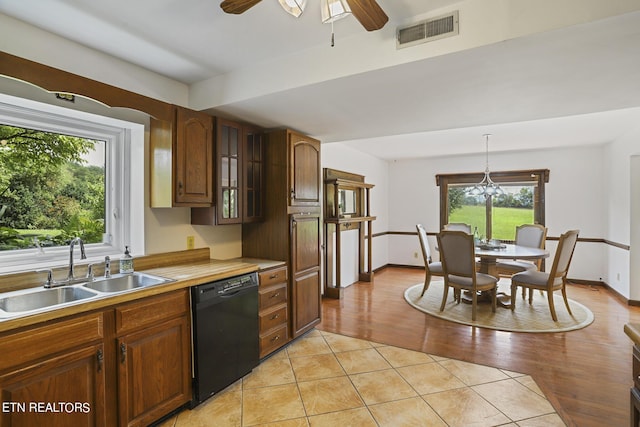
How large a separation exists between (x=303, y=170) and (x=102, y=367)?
221 centimetres

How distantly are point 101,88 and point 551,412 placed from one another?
11.7 ft

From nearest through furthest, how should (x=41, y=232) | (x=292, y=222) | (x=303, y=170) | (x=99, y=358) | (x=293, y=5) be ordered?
(x=293, y=5) < (x=99, y=358) < (x=41, y=232) < (x=292, y=222) < (x=303, y=170)

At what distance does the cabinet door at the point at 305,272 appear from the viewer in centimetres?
310

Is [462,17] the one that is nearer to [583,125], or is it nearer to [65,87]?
[65,87]

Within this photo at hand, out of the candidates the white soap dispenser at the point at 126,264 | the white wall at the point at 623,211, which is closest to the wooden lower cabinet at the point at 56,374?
the white soap dispenser at the point at 126,264

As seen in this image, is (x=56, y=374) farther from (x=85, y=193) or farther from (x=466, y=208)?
(x=466, y=208)

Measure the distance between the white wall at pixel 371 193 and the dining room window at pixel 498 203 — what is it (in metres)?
1.16

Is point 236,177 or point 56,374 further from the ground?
point 236,177

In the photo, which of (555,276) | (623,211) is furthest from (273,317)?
(623,211)

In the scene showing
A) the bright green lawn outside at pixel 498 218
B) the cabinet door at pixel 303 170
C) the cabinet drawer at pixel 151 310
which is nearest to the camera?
the cabinet drawer at pixel 151 310

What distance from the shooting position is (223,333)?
2.30 m

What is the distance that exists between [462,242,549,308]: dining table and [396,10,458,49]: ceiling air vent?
9.81ft

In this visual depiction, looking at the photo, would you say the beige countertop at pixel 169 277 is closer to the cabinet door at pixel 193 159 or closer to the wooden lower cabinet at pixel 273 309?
the wooden lower cabinet at pixel 273 309

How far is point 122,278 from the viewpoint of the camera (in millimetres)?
2227
